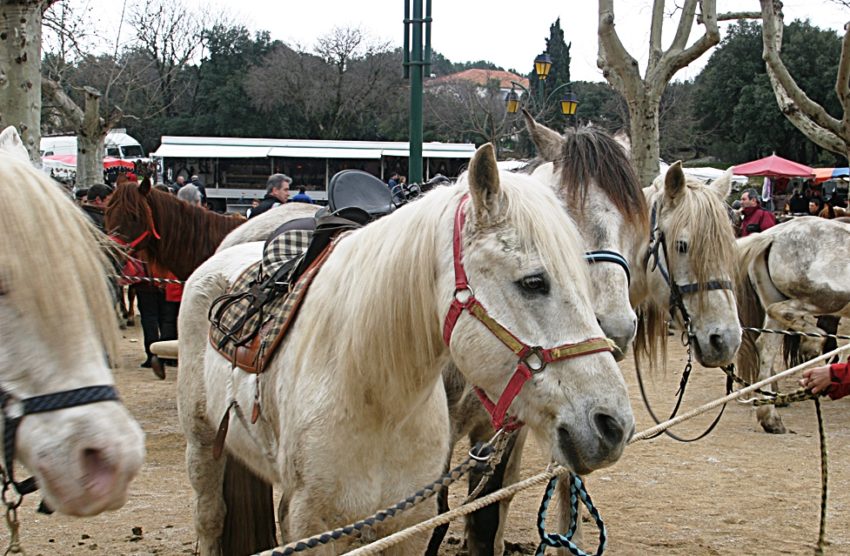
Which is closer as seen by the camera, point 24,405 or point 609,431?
point 24,405

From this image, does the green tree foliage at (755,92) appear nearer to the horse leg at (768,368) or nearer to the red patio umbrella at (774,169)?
the red patio umbrella at (774,169)

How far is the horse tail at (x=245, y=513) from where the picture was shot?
152 inches

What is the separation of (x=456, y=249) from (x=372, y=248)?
43cm

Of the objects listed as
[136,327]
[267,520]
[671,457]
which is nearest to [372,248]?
[267,520]

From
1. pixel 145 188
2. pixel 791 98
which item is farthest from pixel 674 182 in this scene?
pixel 791 98

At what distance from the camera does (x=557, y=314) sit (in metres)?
2.21

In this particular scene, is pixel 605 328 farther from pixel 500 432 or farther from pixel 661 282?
pixel 661 282

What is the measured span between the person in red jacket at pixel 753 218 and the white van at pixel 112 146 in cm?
3380

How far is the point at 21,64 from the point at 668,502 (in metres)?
6.81

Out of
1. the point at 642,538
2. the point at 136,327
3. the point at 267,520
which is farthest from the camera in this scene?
the point at 136,327

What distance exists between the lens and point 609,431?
212 centimetres

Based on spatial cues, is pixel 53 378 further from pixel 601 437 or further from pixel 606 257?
pixel 606 257

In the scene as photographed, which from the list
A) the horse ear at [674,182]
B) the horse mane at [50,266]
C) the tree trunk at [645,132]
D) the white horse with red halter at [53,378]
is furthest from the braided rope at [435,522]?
the tree trunk at [645,132]

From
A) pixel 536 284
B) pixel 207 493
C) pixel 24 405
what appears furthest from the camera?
pixel 207 493
